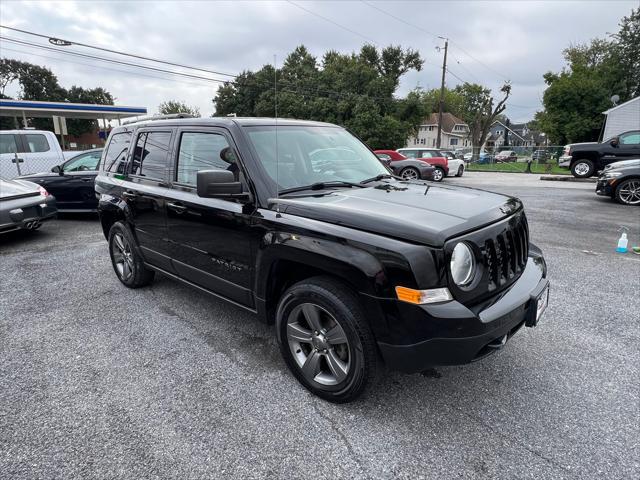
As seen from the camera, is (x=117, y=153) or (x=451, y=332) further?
(x=117, y=153)

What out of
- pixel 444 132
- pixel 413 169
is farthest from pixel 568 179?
pixel 444 132

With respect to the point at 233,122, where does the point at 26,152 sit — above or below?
below

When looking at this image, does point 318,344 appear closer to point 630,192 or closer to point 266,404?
point 266,404

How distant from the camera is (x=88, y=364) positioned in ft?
9.63

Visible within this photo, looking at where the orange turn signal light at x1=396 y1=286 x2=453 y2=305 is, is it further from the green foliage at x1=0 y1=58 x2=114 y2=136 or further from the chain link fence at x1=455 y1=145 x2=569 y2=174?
the green foliage at x1=0 y1=58 x2=114 y2=136

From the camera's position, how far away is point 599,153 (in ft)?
47.9

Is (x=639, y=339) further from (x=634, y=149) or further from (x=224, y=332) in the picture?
(x=634, y=149)

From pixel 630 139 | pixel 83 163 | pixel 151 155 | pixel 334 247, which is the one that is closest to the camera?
pixel 334 247

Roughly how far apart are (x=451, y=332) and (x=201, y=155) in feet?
7.81

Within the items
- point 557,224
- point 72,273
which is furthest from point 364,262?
A: point 557,224

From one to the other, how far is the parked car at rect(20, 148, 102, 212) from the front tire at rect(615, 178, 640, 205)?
1270 cm

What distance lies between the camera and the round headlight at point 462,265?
2.03 m

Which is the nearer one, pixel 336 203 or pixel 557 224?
pixel 336 203

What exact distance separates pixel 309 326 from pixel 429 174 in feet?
48.1
